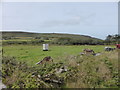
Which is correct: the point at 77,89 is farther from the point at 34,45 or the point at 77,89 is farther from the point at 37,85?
the point at 34,45

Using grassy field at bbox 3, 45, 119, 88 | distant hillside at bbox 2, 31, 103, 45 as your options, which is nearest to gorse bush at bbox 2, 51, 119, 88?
grassy field at bbox 3, 45, 119, 88

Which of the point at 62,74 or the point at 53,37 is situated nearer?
the point at 62,74

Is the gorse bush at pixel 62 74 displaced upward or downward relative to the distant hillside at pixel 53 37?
downward

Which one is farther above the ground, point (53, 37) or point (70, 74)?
point (53, 37)

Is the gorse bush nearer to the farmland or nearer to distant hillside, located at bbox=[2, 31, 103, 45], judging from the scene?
the farmland

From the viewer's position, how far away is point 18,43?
6301 millimetres

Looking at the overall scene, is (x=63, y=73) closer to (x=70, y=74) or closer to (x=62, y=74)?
(x=62, y=74)

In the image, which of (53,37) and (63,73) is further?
(53,37)

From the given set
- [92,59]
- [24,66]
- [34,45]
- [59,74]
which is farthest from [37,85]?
[34,45]

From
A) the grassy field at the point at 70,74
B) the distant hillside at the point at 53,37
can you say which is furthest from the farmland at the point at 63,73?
the distant hillside at the point at 53,37

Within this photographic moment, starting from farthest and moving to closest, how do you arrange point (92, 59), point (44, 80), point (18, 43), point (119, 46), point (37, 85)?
point (119, 46) < point (18, 43) < point (92, 59) < point (44, 80) < point (37, 85)

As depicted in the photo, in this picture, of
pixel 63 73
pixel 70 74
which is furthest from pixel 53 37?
pixel 70 74

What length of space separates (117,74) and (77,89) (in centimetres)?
151

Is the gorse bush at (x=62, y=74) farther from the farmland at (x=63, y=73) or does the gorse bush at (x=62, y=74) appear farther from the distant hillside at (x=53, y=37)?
the distant hillside at (x=53, y=37)
